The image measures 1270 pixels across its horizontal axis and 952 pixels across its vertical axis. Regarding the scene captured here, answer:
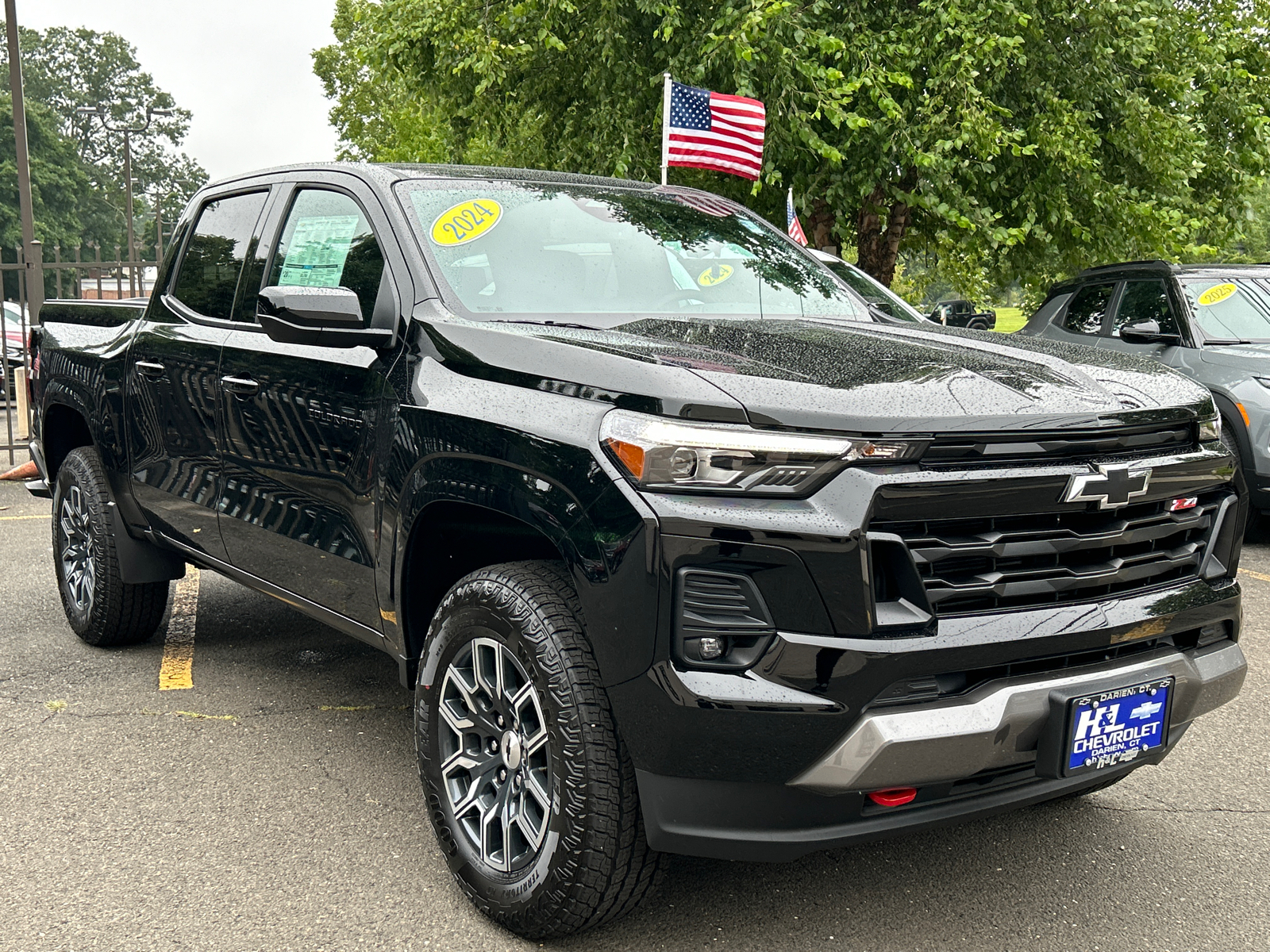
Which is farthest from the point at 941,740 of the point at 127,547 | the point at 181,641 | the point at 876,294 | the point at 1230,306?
the point at 1230,306

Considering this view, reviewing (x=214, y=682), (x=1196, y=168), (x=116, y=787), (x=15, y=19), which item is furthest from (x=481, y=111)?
(x=116, y=787)

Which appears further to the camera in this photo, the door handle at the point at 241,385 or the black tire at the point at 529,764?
the door handle at the point at 241,385

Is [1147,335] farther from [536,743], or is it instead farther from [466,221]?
[536,743]

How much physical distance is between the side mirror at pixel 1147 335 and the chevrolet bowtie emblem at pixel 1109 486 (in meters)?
5.87

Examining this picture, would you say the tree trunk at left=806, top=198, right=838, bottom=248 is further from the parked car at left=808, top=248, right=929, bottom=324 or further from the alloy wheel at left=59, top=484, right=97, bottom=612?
the alloy wheel at left=59, top=484, right=97, bottom=612

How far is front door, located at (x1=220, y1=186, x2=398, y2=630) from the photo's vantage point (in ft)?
10.8

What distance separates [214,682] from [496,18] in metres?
11.1

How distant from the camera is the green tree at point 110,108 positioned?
94.6 meters

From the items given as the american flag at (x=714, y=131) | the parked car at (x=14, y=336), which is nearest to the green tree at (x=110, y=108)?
the parked car at (x=14, y=336)

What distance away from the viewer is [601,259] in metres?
3.64

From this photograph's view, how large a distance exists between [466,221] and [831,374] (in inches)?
55.6

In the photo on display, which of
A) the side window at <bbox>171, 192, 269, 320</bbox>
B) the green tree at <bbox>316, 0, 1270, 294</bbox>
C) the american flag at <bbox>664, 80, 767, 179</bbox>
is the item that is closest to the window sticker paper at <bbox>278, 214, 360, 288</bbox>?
the side window at <bbox>171, 192, 269, 320</bbox>

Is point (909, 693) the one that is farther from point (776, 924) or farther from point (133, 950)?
point (133, 950)

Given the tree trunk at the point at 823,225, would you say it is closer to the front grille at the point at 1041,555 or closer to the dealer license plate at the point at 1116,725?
the front grille at the point at 1041,555
